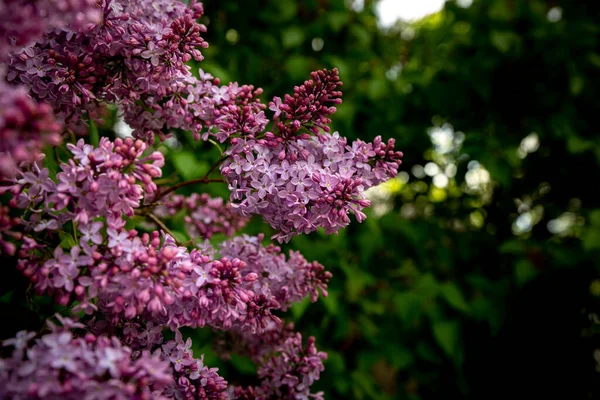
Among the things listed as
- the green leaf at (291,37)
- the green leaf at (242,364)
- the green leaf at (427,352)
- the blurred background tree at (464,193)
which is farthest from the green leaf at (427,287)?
the green leaf at (291,37)

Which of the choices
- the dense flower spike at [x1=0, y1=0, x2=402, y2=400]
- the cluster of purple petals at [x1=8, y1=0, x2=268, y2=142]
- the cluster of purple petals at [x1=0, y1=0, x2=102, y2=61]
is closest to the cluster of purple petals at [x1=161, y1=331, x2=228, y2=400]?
the dense flower spike at [x1=0, y1=0, x2=402, y2=400]

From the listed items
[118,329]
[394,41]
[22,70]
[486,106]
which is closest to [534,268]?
[486,106]

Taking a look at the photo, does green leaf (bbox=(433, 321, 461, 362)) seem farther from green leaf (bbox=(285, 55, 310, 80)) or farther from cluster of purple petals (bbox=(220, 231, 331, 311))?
green leaf (bbox=(285, 55, 310, 80))

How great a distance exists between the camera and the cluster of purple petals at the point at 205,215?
1518mm

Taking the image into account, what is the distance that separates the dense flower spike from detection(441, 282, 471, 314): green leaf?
116 cm

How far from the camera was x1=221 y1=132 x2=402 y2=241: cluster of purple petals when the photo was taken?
3.34 feet

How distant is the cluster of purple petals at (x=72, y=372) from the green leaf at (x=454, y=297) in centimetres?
175

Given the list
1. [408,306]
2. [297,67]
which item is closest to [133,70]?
[297,67]

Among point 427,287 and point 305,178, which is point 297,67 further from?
point 305,178

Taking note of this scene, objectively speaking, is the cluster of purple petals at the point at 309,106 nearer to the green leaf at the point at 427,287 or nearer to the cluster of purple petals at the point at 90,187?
the cluster of purple petals at the point at 90,187

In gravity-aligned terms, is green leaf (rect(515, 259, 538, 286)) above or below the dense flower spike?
above

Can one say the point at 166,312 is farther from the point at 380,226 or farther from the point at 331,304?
the point at 380,226

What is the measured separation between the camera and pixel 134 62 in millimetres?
1073

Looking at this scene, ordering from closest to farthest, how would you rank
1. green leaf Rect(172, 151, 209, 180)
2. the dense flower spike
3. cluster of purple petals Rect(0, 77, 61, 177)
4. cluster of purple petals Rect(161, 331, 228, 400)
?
cluster of purple petals Rect(0, 77, 61, 177), the dense flower spike, cluster of purple petals Rect(161, 331, 228, 400), green leaf Rect(172, 151, 209, 180)
